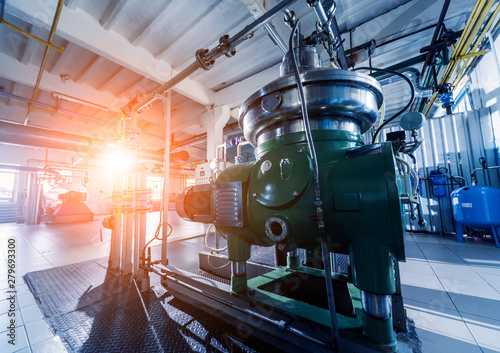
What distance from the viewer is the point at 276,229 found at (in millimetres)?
796

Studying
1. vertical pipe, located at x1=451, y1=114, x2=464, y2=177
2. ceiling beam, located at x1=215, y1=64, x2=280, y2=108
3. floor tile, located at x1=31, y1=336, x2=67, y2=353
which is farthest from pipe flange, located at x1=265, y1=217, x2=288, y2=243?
vertical pipe, located at x1=451, y1=114, x2=464, y2=177

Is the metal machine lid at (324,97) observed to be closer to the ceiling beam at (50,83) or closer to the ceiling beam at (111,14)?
the ceiling beam at (111,14)

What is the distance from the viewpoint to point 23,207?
26.9 feet

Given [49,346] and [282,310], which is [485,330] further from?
[49,346]

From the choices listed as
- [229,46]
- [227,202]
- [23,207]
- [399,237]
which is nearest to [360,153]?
[399,237]

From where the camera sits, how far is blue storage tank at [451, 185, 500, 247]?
2672 millimetres

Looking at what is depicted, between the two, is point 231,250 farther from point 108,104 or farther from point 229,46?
point 108,104

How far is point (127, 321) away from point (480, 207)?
4.11 m

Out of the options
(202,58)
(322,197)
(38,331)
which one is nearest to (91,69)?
(202,58)

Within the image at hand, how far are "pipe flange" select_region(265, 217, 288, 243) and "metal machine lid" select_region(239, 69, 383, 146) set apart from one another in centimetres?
44

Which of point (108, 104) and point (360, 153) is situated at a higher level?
point (108, 104)

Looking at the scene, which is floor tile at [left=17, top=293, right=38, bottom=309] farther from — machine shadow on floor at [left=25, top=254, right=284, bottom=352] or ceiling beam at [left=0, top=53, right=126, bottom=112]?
ceiling beam at [left=0, top=53, right=126, bottom=112]

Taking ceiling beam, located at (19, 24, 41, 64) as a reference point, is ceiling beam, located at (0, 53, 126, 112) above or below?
below

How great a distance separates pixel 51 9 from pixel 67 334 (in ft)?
9.05
